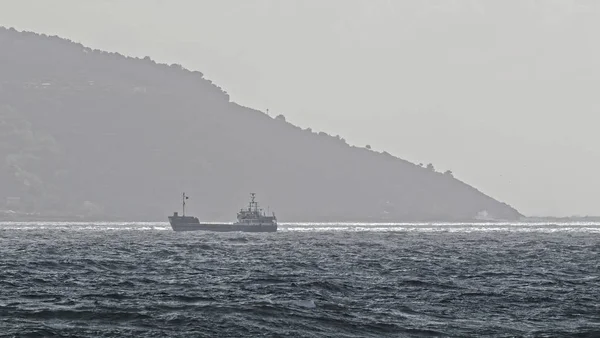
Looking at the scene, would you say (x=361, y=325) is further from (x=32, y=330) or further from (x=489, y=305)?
(x=32, y=330)

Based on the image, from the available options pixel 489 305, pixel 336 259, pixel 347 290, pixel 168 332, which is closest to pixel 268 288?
pixel 347 290

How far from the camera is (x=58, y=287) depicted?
193 feet

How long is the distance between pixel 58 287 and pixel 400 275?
2404 centimetres

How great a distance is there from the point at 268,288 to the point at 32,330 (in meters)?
20.0

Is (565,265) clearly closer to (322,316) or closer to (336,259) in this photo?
(336,259)

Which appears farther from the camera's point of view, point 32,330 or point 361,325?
point 361,325

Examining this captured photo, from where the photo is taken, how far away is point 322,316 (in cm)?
4619

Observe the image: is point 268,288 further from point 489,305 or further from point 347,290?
point 489,305

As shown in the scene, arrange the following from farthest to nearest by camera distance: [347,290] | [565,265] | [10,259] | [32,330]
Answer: [10,259]
[565,265]
[347,290]
[32,330]

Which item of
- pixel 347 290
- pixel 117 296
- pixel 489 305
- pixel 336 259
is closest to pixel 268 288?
pixel 347 290

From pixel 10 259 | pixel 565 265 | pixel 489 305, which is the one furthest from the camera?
pixel 10 259

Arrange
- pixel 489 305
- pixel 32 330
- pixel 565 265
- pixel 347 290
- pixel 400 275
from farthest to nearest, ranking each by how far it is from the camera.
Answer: pixel 565 265 → pixel 400 275 → pixel 347 290 → pixel 489 305 → pixel 32 330

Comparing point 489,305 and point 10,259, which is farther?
point 10,259

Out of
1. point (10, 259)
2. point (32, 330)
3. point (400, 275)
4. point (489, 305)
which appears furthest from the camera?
point (10, 259)
